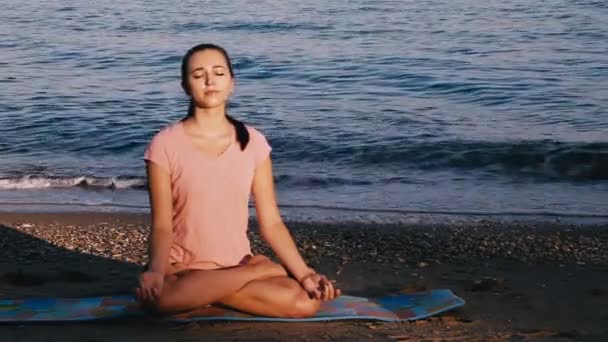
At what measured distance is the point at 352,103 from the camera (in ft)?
49.4

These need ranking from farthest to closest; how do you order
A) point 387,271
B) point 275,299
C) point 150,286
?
1. point 387,271
2. point 275,299
3. point 150,286

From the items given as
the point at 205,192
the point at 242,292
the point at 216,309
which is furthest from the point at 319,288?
the point at 205,192

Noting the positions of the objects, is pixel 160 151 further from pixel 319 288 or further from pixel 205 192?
pixel 319 288

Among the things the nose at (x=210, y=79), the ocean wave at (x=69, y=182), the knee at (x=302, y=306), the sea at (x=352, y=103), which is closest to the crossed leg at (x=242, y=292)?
the knee at (x=302, y=306)

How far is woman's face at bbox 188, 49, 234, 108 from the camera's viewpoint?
5.09 meters

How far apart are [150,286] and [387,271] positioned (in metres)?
1.99

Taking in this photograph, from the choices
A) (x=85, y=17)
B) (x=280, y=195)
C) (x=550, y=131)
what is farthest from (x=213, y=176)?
(x=85, y=17)

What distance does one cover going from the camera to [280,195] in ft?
33.4

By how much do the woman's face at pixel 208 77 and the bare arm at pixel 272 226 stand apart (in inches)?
16.0

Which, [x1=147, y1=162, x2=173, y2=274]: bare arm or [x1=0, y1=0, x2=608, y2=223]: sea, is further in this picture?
[x1=0, y1=0, x2=608, y2=223]: sea

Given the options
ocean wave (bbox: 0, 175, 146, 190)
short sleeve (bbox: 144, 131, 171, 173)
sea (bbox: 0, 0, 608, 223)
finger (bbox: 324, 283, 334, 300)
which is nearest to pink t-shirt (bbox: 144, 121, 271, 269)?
short sleeve (bbox: 144, 131, 171, 173)

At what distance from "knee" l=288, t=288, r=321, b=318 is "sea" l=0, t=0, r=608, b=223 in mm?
3637

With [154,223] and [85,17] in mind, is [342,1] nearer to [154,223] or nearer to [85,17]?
[85,17]

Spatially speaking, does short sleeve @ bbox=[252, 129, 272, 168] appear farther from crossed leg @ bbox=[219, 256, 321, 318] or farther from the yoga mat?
the yoga mat
